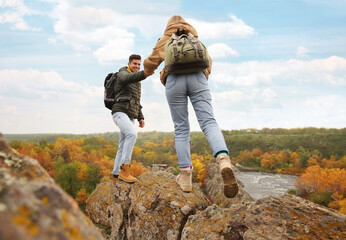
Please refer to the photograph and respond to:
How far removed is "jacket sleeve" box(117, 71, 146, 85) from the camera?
4.86 meters

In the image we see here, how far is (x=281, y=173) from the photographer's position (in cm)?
8475

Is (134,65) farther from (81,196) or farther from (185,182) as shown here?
(81,196)

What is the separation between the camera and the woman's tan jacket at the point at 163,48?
436 cm

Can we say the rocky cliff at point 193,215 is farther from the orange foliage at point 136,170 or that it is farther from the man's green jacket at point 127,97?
the orange foliage at point 136,170

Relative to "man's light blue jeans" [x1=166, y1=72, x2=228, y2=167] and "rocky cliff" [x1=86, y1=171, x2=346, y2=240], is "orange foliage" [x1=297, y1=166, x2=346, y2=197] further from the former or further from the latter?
"man's light blue jeans" [x1=166, y1=72, x2=228, y2=167]

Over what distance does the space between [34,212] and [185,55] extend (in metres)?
3.06

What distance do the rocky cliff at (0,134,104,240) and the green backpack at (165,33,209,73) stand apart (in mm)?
2758

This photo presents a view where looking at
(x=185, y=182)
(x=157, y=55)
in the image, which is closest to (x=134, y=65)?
(x=157, y=55)

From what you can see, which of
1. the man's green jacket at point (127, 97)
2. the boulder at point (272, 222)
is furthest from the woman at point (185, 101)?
the man's green jacket at point (127, 97)

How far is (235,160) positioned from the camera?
329 feet

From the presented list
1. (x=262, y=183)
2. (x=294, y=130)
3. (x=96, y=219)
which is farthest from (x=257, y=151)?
(x=96, y=219)

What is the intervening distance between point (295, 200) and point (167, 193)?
7.27 ft

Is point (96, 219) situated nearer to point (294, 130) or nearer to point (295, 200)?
point (295, 200)

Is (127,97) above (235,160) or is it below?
above
